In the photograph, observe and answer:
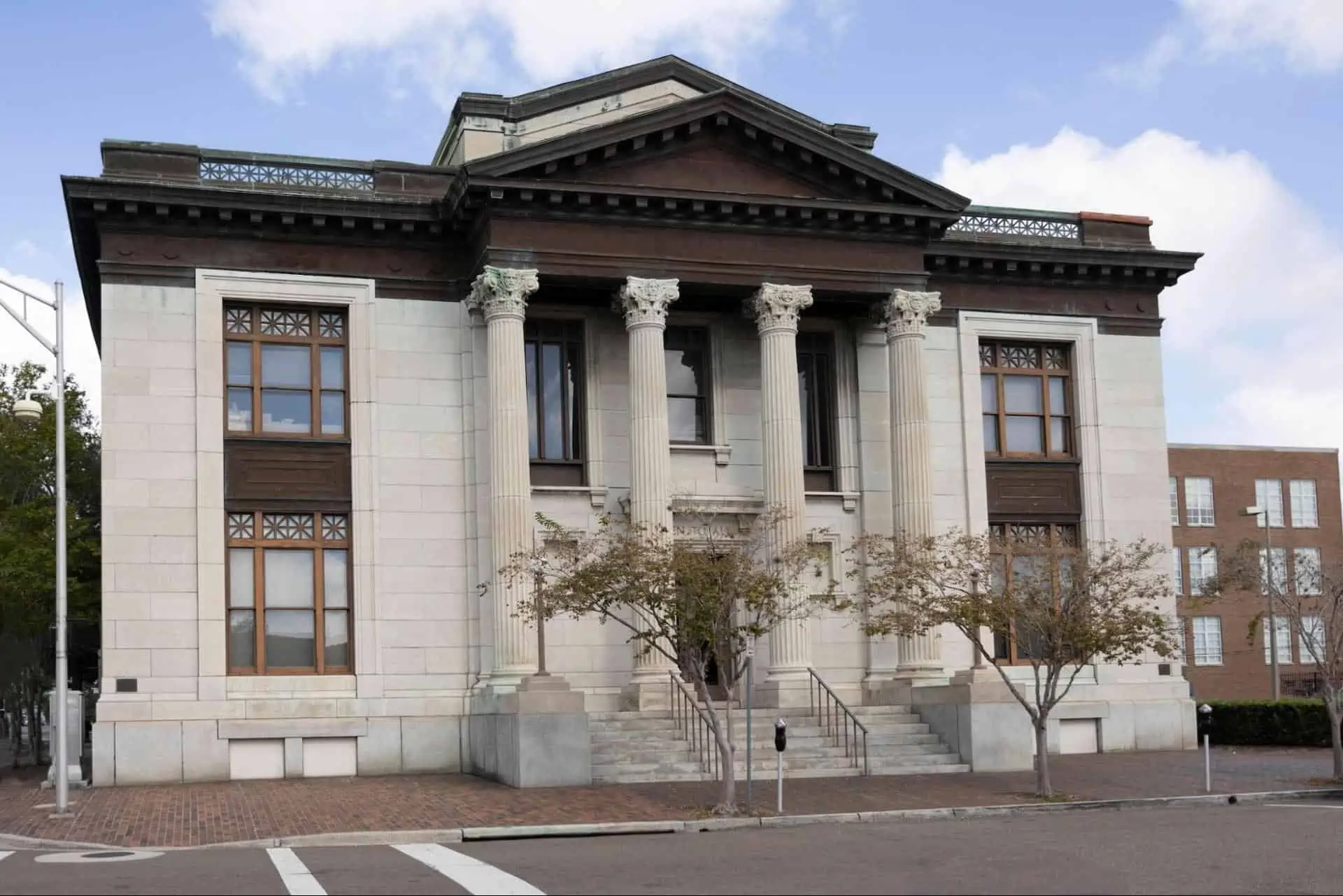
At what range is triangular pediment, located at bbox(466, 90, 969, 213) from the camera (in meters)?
30.4

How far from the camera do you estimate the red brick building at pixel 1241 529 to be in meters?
64.1

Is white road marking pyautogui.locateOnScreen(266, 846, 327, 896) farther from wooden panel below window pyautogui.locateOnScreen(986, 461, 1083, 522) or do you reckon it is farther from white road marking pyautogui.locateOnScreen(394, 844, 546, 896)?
wooden panel below window pyautogui.locateOnScreen(986, 461, 1083, 522)

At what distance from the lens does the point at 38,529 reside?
37.9 m

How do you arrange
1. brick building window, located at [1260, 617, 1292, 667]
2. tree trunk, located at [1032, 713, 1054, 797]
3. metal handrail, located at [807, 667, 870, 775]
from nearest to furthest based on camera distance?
tree trunk, located at [1032, 713, 1054, 797], metal handrail, located at [807, 667, 870, 775], brick building window, located at [1260, 617, 1292, 667]

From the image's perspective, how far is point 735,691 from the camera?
30.6 metres

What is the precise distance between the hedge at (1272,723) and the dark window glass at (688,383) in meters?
14.4

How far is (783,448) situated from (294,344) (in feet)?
31.8

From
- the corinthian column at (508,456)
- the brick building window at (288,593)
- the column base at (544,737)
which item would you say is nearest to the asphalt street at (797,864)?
the column base at (544,737)

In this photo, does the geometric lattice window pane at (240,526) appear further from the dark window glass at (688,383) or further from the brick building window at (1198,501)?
the brick building window at (1198,501)

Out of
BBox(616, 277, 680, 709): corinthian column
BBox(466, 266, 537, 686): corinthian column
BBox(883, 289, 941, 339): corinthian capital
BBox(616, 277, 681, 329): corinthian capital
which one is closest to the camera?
BBox(466, 266, 537, 686): corinthian column

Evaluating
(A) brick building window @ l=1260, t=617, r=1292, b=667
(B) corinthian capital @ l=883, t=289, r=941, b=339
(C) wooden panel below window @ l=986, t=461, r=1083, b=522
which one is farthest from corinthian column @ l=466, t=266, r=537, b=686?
(A) brick building window @ l=1260, t=617, r=1292, b=667

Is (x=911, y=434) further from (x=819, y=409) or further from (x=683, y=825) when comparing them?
(x=683, y=825)

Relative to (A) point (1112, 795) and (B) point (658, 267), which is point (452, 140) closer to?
(B) point (658, 267)

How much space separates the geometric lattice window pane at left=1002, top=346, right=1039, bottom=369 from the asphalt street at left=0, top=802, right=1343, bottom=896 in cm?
1588
